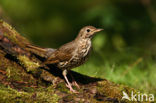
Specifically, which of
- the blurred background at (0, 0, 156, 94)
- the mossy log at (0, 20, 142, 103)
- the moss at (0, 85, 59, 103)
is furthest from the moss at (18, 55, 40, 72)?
the blurred background at (0, 0, 156, 94)

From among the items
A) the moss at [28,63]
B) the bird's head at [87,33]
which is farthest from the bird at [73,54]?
the moss at [28,63]

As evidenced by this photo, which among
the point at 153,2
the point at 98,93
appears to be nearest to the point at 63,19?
the point at 153,2

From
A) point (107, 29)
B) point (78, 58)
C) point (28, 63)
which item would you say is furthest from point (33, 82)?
point (107, 29)

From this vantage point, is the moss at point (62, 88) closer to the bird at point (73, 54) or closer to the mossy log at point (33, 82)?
the mossy log at point (33, 82)

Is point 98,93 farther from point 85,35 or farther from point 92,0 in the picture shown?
point 92,0

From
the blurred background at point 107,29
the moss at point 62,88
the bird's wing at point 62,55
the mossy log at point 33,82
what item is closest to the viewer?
the mossy log at point 33,82

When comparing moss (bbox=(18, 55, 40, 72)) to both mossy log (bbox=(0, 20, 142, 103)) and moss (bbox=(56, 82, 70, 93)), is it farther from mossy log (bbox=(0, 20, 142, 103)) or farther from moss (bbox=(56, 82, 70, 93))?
moss (bbox=(56, 82, 70, 93))

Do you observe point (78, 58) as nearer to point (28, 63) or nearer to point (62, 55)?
point (62, 55)
